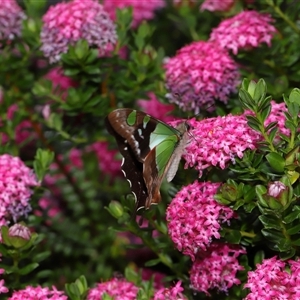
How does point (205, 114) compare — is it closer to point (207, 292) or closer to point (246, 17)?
point (246, 17)

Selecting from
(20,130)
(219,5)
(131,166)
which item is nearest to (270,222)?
(131,166)

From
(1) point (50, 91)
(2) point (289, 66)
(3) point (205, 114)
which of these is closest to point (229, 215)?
(3) point (205, 114)

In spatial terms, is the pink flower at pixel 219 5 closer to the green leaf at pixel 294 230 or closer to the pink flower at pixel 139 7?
the pink flower at pixel 139 7

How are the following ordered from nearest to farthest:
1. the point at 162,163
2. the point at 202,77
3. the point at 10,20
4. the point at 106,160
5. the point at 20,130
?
the point at 162,163 → the point at 202,77 → the point at 10,20 → the point at 20,130 → the point at 106,160

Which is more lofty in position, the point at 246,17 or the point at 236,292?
the point at 246,17

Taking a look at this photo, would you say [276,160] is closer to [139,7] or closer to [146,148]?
[146,148]

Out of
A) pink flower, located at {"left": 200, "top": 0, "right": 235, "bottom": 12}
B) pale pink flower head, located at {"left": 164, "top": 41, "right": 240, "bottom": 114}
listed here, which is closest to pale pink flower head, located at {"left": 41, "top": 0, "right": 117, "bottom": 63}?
pale pink flower head, located at {"left": 164, "top": 41, "right": 240, "bottom": 114}

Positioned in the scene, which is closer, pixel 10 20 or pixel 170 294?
pixel 170 294
